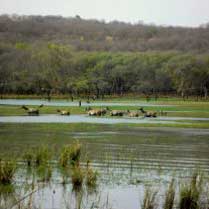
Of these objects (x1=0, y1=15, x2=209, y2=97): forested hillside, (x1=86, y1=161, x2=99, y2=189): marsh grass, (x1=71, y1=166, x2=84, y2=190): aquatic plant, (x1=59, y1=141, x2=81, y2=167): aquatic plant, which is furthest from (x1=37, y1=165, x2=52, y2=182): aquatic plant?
(x1=0, y1=15, x2=209, y2=97): forested hillside

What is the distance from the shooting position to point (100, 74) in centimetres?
15012

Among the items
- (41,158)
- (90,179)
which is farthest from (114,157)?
(90,179)

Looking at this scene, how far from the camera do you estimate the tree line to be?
13100 centimetres

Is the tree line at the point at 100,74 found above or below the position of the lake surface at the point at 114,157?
above

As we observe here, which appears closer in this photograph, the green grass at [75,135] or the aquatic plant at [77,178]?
the aquatic plant at [77,178]

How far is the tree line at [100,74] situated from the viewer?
131000 millimetres

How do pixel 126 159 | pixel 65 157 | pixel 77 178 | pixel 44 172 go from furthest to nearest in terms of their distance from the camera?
pixel 126 159
pixel 65 157
pixel 44 172
pixel 77 178

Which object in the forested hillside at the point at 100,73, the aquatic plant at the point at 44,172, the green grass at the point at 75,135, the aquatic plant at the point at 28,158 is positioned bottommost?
the green grass at the point at 75,135

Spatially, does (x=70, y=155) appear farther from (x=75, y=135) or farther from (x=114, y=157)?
(x=75, y=135)

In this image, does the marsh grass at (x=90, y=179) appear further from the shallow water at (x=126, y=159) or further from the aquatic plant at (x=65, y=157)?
the aquatic plant at (x=65, y=157)

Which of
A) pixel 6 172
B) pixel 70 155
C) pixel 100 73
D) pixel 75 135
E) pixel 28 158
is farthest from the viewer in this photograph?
pixel 100 73

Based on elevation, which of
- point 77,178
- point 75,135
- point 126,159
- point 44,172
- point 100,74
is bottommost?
point 75,135

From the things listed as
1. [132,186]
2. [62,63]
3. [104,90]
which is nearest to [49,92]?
[104,90]

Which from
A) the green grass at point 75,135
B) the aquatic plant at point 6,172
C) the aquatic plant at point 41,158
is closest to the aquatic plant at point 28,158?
the aquatic plant at point 41,158
